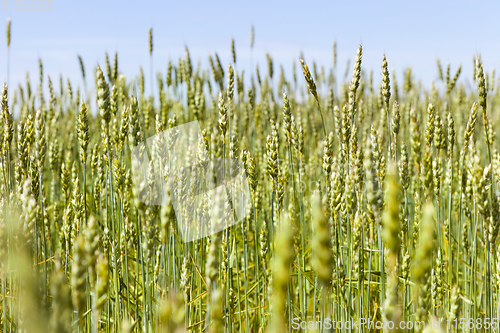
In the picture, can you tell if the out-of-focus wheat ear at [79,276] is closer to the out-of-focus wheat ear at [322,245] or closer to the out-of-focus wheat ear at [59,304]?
the out-of-focus wheat ear at [59,304]

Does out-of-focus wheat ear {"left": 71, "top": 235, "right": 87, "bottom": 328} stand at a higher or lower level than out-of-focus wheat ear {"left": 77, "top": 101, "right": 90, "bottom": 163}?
lower

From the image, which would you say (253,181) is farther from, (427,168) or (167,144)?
(427,168)

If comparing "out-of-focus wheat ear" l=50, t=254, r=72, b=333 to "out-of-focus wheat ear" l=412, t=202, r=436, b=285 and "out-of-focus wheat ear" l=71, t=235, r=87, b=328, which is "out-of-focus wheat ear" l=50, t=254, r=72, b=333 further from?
"out-of-focus wheat ear" l=412, t=202, r=436, b=285

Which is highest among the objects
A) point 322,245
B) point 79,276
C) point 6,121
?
point 6,121

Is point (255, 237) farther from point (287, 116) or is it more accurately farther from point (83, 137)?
point (83, 137)

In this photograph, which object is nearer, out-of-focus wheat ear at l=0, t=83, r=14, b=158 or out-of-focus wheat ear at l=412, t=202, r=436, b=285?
out-of-focus wheat ear at l=412, t=202, r=436, b=285

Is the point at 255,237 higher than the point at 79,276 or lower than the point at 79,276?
lower

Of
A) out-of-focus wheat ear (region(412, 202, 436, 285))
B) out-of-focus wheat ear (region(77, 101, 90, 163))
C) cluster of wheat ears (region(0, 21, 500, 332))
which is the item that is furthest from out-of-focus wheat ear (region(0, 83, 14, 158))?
out-of-focus wheat ear (region(412, 202, 436, 285))

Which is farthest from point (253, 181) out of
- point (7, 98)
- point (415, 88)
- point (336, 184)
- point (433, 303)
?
point (415, 88)

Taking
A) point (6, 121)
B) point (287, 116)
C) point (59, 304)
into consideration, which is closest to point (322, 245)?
point (59, 304)

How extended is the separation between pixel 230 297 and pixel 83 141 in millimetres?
860

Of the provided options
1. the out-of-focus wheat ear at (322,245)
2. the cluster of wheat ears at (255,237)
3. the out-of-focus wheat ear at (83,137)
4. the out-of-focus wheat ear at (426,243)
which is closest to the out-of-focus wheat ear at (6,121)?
the cluster of wheat ears at (255,237)

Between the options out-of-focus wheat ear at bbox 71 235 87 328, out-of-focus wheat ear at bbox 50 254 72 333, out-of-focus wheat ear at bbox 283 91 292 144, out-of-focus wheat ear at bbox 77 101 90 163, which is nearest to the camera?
out-of-focus wheat ear at bbox 50 254 72 333

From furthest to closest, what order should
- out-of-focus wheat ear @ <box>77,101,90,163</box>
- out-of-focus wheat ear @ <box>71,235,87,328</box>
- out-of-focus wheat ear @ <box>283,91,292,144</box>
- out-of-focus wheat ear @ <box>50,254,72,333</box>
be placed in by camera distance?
out-of-focus wheat ear @ <box>283,91,292,144</box>
out-of-focus wheat ear @ <box>77,101,90,163</box>
out-of-focus wheat ear @ <box>71,235,87,328</box>
out-of-focus wheat ear @ <box>50,254,72,333</box>
